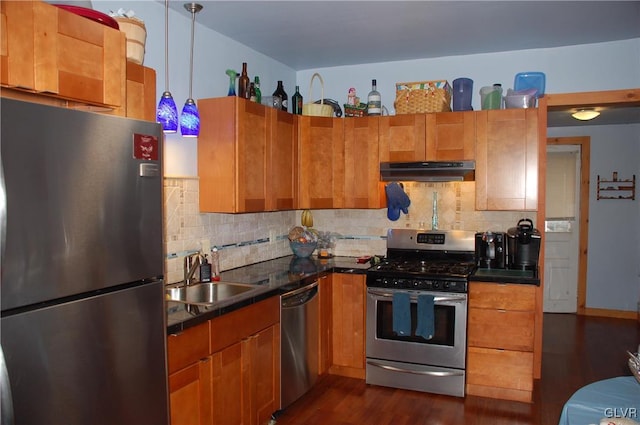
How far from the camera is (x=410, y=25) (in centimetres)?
343

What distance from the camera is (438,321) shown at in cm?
365

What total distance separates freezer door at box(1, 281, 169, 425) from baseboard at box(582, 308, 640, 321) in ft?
19.2

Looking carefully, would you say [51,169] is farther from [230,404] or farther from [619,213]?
[619,213]

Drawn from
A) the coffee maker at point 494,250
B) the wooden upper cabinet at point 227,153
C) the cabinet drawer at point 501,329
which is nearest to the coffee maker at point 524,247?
the coffee maker at point 494,250

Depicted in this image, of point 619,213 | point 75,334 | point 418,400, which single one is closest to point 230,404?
point 75,334

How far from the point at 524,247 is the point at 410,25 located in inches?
73.2

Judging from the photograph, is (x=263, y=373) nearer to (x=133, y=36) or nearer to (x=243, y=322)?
(x=243, y=322)

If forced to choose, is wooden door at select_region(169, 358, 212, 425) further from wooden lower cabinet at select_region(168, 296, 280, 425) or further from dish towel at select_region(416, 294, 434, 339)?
dish towel at select_region(416, 294, 434, 339)

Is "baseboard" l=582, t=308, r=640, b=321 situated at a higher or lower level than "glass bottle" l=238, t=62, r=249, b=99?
lower

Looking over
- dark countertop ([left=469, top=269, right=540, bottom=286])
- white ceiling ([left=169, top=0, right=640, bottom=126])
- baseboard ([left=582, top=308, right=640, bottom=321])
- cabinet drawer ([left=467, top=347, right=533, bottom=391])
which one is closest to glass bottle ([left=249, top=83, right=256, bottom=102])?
white ceiling ([left=169, top=0, right=640, bottom=126])

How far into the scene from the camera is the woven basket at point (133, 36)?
2.32 m

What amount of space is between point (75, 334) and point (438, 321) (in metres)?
2.66

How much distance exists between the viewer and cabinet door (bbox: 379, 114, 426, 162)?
3992 mm

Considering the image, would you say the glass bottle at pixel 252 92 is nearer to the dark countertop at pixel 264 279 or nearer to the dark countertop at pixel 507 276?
the dark countertop at pixel 264 279
